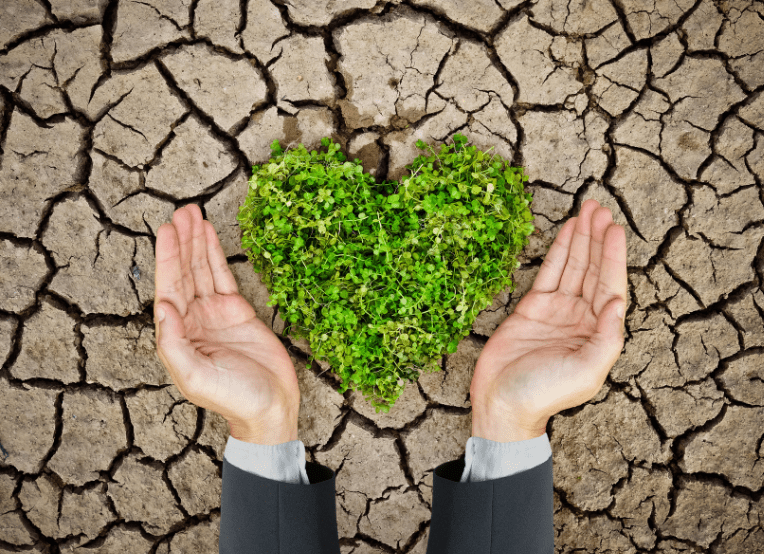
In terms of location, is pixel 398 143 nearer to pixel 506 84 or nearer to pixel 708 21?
pixel 506 84

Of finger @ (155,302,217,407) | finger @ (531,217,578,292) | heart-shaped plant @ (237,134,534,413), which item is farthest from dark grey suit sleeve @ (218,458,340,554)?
finger @ (531,217,578,292)

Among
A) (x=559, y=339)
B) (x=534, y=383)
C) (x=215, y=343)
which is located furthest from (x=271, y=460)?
(x=559, y=339)

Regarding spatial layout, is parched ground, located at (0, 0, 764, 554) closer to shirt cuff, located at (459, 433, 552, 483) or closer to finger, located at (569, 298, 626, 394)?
shirt cuff, located at (459, 433, 552, 483)

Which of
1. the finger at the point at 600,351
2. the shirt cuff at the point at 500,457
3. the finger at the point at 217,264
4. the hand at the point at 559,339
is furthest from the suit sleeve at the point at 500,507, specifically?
the finger at the point at 217,264

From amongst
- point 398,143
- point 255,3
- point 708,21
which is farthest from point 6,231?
point 708,21

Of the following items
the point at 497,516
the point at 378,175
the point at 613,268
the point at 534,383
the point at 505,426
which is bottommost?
the point at 497,516

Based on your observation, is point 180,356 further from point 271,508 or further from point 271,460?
point 271,508

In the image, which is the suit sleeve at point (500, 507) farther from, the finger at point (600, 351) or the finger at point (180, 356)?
the finger at point (180, 356)
